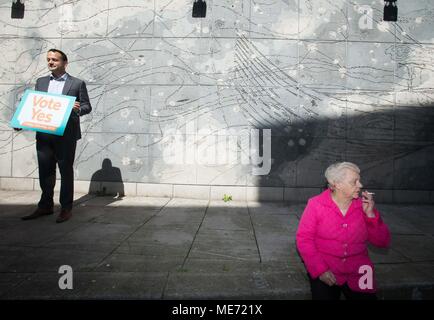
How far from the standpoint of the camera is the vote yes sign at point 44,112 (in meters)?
4.02

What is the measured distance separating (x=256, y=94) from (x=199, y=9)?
2.28 m

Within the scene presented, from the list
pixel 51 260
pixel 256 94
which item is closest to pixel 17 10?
pixel 256 94

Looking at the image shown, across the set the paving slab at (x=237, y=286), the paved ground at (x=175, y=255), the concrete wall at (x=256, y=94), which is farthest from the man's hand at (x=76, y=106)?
the paving slab at (x=237, y=286)

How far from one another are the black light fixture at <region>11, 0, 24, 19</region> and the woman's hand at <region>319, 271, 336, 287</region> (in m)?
7.99

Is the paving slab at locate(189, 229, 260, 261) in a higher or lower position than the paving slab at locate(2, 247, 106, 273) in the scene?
lower

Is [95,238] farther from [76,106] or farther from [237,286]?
[237,286]

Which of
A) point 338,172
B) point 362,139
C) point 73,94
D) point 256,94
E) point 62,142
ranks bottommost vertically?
point 338,172

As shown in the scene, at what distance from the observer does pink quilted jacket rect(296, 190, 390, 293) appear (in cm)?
219

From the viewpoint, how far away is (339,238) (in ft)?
7.30

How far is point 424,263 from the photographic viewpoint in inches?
121

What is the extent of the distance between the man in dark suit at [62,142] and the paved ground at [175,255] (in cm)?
47

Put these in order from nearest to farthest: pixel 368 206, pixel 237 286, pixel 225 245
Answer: pixel 368 206 < pixel 237 286 < pixel 225 245

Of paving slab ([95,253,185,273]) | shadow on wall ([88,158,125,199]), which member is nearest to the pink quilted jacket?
paving slab ([95,253,185,273])

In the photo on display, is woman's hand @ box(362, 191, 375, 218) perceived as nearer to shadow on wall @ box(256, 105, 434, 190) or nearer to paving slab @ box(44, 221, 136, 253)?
paving slab @ box(44, 221, 136, 253)
